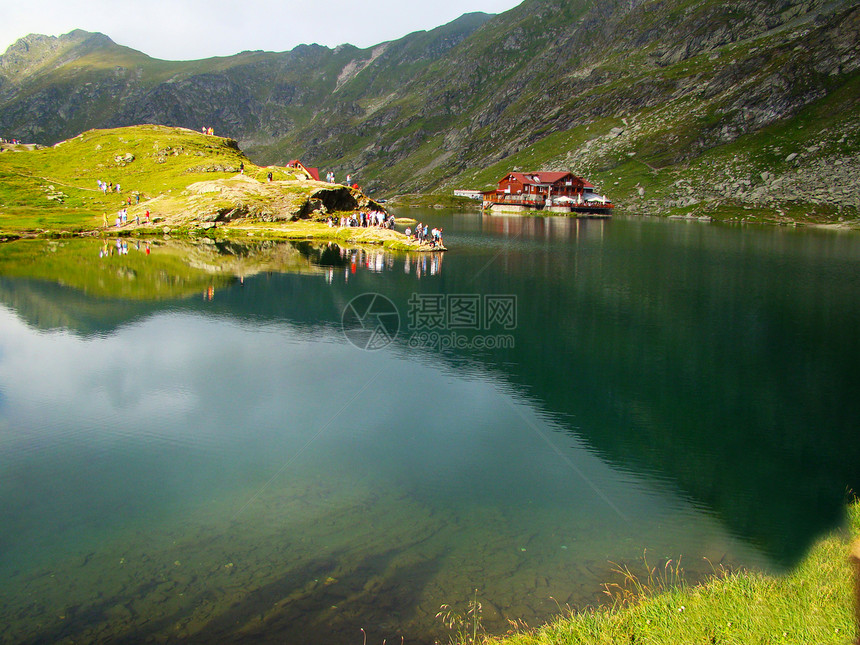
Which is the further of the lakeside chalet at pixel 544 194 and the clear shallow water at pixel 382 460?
the lakeside chalet at pixel 544 194

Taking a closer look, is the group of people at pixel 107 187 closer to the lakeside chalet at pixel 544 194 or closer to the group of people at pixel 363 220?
the group of people at pixel 363 220

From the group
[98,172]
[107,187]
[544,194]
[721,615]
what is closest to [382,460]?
[721,615]

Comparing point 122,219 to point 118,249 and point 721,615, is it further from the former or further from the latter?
point 721,615

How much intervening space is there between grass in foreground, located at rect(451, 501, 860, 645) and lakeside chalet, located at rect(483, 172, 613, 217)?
16109 centimetres

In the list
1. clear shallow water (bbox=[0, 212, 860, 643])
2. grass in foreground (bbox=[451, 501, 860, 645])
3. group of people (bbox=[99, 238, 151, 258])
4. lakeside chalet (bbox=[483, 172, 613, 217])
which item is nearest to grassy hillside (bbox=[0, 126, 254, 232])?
group of people (bbox=[99, 238, 151, 258])

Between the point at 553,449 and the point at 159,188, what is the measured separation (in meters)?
94.0

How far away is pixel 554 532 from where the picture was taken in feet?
45.8

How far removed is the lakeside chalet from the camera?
6614 inches

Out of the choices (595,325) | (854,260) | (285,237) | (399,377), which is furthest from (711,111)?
(399,377)

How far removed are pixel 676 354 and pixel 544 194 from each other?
15414 cm

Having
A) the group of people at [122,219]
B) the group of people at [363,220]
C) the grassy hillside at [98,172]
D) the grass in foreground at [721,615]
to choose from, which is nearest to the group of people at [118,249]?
the group of people at [122,219]

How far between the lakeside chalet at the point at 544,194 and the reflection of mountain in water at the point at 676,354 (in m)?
112

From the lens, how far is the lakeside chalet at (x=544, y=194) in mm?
168000

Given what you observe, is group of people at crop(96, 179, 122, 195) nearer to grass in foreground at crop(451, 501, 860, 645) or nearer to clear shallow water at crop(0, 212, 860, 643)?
clear shallow water at crop(0, 212, 860, 643)
